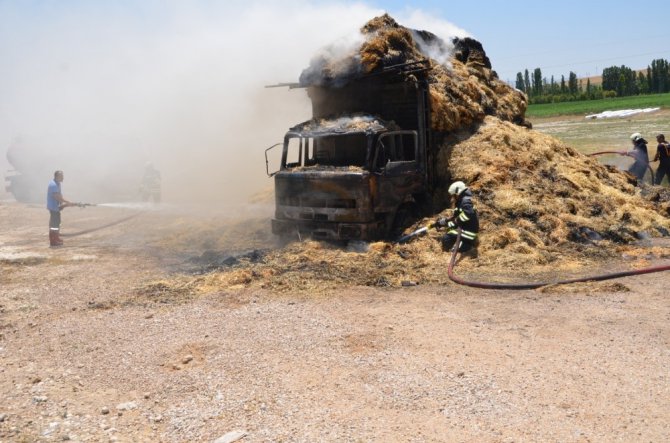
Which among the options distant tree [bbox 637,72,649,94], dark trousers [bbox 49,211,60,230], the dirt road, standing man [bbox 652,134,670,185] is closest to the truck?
the dirt road

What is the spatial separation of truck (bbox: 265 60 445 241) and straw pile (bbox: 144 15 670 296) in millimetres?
348

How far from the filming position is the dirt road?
475cm

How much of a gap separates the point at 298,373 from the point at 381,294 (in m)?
2.87

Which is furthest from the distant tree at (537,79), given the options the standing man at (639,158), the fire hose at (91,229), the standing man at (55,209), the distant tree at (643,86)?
the standing man at (55,209)

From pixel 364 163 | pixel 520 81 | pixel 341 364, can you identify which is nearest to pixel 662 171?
pixel 364 163

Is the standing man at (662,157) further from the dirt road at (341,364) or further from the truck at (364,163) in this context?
the dirt road at (341,364)

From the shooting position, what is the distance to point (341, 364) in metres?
5.93

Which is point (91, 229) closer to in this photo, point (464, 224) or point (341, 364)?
point (464, 224)

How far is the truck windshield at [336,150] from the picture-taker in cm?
1173

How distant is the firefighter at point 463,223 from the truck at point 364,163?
1.22m

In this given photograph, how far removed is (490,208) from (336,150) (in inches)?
129

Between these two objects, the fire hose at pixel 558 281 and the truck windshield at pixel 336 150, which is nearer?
the fire hose at pixel 558 281

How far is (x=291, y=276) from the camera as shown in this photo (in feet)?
30.2

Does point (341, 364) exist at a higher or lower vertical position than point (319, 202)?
lower
